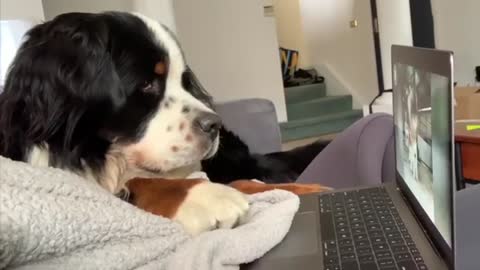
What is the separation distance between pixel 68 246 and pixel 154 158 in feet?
1.37

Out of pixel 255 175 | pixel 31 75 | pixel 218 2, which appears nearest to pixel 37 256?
pixel 31 75

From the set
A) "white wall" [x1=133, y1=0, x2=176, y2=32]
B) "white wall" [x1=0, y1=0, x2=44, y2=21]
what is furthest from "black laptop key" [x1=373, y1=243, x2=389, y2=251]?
"white wall" [x1=133, y1=0, x2=176, y2=32]

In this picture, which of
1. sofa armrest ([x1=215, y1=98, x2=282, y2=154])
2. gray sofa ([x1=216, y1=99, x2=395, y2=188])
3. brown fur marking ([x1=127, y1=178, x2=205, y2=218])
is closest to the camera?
brown fur marking ([x1=127, y1=178, x2=205, y2=218])

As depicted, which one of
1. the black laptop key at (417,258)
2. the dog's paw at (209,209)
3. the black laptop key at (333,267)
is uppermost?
the dog's paw at (209,209)

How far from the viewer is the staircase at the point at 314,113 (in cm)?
516

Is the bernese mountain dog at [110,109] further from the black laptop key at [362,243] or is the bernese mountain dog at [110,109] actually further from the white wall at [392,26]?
the white wall at [392,26]

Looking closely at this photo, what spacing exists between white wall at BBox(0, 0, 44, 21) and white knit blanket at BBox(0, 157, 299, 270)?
7.23 ft

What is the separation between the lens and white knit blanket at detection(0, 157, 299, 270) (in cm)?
54

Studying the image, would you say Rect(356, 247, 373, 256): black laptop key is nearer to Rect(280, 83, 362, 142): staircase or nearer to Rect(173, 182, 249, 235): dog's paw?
Rect(173, 182, 249, 235): dog's paw

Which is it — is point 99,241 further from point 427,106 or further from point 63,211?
point 427,106

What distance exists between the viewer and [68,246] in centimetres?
61

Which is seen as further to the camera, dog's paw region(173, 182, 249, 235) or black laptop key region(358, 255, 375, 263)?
dog's paw region(173, 182, 249, 235)

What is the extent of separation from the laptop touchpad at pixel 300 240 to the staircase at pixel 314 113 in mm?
4103

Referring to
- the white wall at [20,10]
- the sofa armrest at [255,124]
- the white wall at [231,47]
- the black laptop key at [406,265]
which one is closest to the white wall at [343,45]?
the white wall at [231,47]
